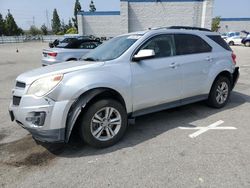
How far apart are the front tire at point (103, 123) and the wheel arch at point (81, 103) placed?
3.6 inches

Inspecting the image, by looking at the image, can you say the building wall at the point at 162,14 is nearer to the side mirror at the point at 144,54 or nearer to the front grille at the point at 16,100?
the side mirror at the point at 144,54

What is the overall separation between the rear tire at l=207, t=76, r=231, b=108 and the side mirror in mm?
2097

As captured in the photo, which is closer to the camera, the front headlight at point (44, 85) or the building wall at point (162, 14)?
the front headlight at point (44, 85)

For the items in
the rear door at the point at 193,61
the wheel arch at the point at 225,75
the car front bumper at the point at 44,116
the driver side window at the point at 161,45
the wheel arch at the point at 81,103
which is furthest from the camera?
the wheel arch at the point at 225,75

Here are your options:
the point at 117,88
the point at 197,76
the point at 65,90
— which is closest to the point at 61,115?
the point at 65,90

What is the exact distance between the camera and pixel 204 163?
305cm

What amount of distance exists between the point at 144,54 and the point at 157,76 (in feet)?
1.64

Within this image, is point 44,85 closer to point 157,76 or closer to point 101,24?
point 157,76

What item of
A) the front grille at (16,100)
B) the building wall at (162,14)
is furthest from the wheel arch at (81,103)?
the building wall at (162,14)

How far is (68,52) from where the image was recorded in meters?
9.72

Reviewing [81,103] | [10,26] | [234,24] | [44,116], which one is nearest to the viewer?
[44,116]

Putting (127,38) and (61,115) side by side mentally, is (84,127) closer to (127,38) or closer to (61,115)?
(61,115)

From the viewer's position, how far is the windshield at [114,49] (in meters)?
3.87

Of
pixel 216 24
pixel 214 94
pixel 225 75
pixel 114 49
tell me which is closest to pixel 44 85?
pixel 114 49
